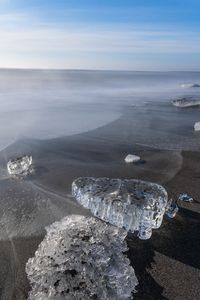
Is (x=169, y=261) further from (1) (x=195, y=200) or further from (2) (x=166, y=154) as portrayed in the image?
(2) (x=166, y=154)

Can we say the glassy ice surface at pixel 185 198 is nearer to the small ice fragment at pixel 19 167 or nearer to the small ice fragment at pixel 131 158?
the small ice fragment at pixel 131 158

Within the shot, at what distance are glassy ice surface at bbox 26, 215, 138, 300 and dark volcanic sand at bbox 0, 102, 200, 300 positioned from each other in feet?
0.60

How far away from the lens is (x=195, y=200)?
674cm

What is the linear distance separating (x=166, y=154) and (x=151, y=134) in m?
2.60

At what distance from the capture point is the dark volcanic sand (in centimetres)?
472

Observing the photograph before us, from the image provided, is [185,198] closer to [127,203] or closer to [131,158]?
[127,203]

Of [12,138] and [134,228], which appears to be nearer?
[134,228]

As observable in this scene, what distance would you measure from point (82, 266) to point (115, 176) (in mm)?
3728

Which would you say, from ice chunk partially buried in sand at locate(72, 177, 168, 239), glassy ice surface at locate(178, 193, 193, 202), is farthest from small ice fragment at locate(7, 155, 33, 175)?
glassy ice surface at locate(178, 193, 193, 202)

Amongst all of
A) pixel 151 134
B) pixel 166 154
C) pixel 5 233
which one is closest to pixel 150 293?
pixel 5 233

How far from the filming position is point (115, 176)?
8.12 metres

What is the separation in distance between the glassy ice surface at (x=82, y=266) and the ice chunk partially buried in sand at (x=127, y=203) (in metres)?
0.45

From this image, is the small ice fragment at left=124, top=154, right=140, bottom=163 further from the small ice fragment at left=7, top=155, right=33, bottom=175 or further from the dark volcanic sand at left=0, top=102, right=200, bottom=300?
the small ice fragment at left=7, top=155, right=33, bottom=175

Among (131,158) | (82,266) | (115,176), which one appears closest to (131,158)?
(131,158)
